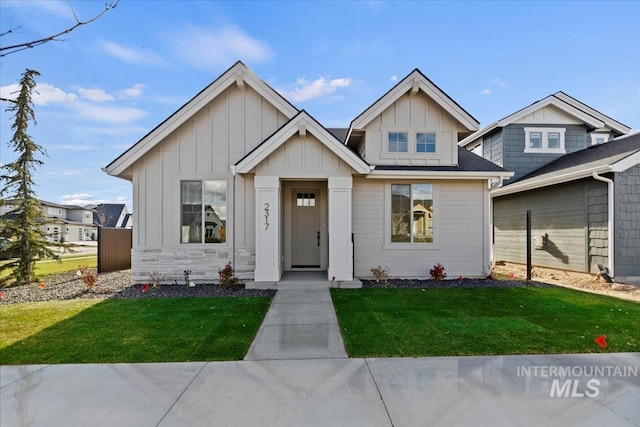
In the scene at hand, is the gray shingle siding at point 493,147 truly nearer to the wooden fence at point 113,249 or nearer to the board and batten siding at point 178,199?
the board and batten siding at point 178,199

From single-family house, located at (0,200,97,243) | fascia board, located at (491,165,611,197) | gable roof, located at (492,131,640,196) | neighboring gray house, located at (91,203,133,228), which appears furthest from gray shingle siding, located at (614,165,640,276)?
single-family house, located at (0,200,97,243)

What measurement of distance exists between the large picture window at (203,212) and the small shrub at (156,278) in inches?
42.8

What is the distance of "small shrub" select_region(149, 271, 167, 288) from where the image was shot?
8648mm

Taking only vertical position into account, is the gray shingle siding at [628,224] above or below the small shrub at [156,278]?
above

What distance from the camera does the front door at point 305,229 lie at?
9883 mm

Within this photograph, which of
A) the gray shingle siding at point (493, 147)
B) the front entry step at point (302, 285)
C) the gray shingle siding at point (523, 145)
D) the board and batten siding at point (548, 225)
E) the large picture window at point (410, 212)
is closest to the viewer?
the front entry step at point (302, 285)

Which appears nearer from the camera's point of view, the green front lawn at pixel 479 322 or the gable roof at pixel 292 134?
the green front lawn at pixel 479 322

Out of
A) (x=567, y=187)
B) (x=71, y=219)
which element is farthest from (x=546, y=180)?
(x=71, y=219)

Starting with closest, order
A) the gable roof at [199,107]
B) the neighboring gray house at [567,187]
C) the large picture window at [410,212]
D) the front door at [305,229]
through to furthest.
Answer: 1. the gable roof at [199,107]
2. the neighboring gray house at [567,187]
3. the large picture window at [410,212]
4. the front door at [305,229]

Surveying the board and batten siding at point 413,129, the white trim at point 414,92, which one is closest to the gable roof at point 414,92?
the white trim at point 414,92

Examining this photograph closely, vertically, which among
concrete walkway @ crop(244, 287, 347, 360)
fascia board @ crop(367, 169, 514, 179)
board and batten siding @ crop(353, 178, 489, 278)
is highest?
fascia board @ crop(367, 169, 514, 179)

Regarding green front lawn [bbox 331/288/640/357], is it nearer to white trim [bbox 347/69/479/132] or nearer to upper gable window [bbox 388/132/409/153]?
upper gable window [bbox 388/132/409/153]

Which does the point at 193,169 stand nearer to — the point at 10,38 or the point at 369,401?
the point at 10,38

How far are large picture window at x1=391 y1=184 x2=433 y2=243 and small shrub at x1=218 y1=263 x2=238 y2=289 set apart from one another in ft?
15.2
